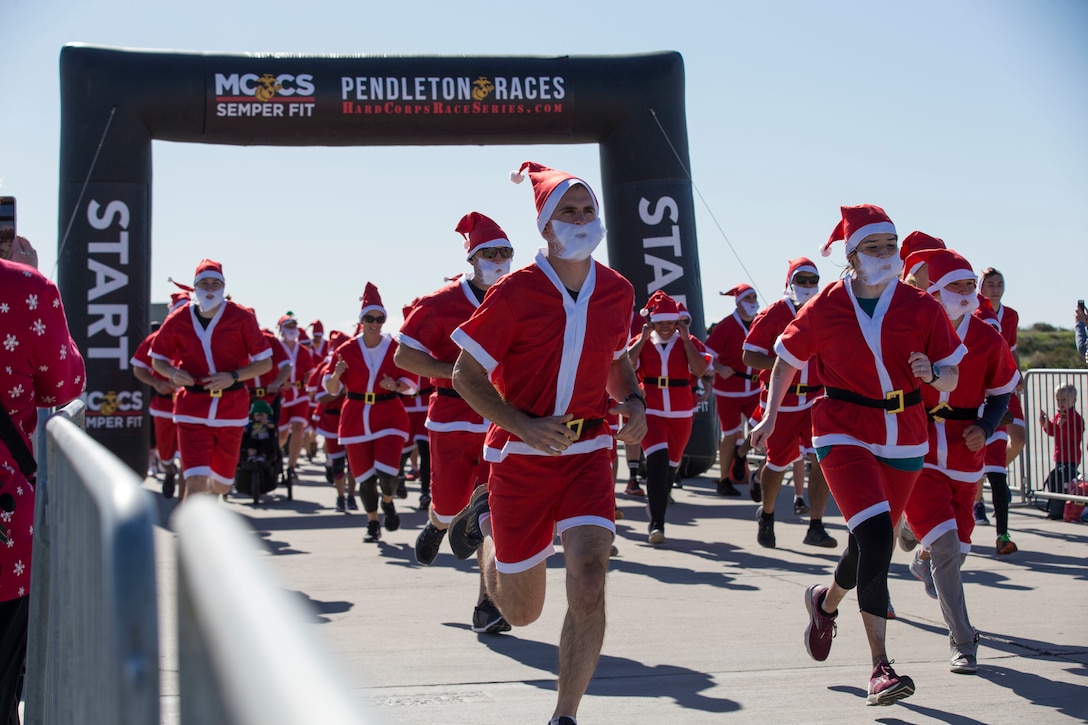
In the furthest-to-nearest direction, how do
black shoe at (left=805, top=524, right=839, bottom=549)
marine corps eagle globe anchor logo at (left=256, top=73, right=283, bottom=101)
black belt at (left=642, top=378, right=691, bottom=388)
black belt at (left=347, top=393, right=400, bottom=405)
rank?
marine corps eagle globe anchor logo at (left=256, top=73, right=283, bottom=101), black belt at (left=642, top=378, right=691, bottom=388), black belt at (left=347, top=393, right=400, bottom=405), black shoe at (left=805, top=524, right=839, bottom=549)

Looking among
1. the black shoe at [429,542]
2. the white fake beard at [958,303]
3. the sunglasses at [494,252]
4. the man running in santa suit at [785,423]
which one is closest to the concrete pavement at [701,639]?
the man running in santa suit at [785,423]

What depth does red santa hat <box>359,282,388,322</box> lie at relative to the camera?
1180 centimetres

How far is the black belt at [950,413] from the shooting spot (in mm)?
6793

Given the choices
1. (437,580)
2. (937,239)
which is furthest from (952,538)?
(437,580)

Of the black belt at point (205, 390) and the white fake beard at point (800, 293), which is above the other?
the white fake beard at point (800, 293)

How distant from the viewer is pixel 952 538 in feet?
20.2

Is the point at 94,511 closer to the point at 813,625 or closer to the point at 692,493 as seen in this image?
the point at 813,625

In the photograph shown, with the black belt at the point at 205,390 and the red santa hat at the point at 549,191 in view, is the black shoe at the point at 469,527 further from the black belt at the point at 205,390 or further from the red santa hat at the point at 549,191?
the black belt at the point at 205,390

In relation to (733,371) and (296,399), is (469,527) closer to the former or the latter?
(733,371)

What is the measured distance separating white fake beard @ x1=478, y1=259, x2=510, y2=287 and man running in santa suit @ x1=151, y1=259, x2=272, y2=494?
300 cm

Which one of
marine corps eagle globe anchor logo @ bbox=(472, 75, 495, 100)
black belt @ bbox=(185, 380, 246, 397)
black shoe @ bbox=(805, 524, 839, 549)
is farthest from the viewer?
marine corps eagle globe anchor logo @ bbox=(472, 75, 495, 100)

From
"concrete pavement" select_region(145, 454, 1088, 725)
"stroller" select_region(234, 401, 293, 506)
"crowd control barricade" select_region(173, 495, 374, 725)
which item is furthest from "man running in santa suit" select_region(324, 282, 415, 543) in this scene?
"crowd control barricade" select_region(173, 495, 374, 725)

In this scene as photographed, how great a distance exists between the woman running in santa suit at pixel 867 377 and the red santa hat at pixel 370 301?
21.0ft

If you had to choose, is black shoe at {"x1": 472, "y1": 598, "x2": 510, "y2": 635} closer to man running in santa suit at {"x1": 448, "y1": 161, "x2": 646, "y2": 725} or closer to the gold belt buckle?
man running in santa suit at {"x1": 448, "y1": 161, "x2": 646, "y2": 725}
